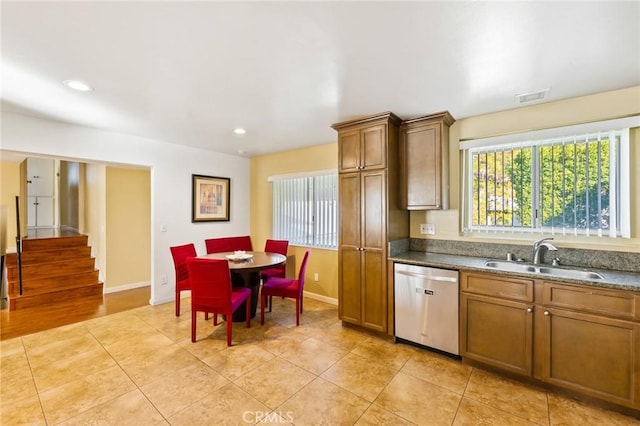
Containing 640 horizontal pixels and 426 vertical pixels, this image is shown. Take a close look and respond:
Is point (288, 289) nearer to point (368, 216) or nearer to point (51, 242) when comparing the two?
point (368, 216)

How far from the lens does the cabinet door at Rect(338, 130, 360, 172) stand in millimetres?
3152

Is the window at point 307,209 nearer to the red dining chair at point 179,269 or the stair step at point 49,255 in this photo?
the red dining chair at point 179,269

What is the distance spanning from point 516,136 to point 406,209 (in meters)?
1.26

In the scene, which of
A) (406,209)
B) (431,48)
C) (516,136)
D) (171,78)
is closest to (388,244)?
(406,209)

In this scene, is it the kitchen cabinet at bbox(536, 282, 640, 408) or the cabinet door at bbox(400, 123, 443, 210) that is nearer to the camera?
the kitchen cabinet at bbox(536, 282, 640, 408)

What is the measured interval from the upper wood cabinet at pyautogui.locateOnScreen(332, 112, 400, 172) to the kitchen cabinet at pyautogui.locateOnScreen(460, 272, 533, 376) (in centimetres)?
146

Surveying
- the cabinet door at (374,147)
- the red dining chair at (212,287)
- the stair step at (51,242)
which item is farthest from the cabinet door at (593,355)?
the stair step at (51,242)

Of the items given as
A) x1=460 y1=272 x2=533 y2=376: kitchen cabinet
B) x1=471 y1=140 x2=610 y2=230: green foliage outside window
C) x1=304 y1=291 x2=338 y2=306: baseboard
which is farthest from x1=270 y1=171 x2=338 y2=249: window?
x1=460 y1=272 x2=533 y2=376: kitchen cabinet

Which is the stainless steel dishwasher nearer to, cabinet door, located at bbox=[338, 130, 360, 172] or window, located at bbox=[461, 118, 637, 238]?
window, located at bbox=[461, 118, 637, 238]

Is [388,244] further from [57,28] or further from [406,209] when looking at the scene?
[57,28]

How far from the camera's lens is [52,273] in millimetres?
4312

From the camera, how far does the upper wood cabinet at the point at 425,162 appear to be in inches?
114

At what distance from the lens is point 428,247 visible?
3.22 meters

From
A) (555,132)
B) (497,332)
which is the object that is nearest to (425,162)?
(555,132)
